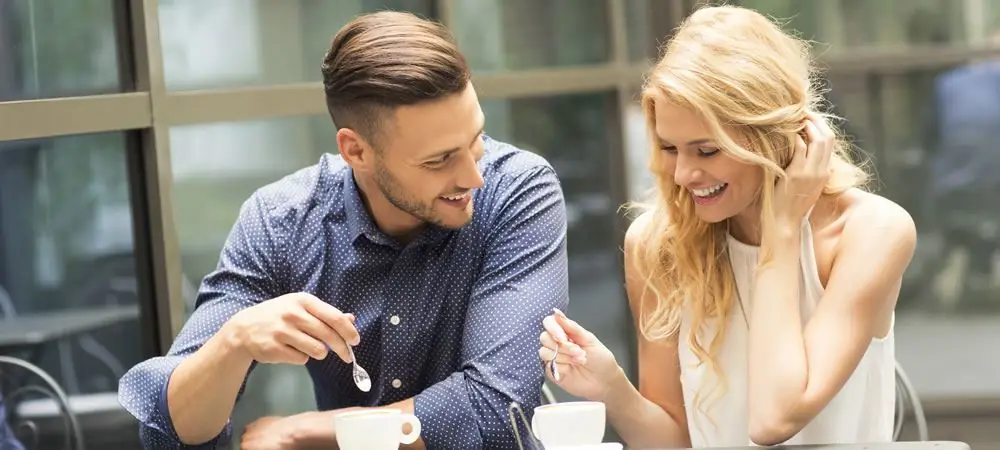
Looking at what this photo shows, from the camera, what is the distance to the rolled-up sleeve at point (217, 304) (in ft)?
7.14

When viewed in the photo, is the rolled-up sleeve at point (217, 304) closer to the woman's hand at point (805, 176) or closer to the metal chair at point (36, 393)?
the metal chair at point (36, 393)

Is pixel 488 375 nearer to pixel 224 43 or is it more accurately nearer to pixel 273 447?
pixel 273 447

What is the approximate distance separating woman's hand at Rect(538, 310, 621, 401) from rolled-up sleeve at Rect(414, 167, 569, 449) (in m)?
0.06

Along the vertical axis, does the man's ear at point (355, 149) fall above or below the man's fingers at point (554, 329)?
above

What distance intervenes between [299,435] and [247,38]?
1341 mm

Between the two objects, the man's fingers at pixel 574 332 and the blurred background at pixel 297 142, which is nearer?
the man's fingers at pixel 574 332

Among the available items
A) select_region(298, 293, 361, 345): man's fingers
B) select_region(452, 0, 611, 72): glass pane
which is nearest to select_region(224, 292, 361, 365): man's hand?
select_region(298, 293, 361, 345): man's fingers

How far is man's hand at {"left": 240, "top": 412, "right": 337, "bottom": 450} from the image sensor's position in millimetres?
2096

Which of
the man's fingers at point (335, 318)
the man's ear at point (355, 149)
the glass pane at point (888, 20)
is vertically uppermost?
the glass pane at point (888, 20)

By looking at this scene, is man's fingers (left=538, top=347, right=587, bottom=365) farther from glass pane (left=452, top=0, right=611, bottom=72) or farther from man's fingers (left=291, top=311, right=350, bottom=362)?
glass pane (left=452, top=0, right=611, bottom=72)

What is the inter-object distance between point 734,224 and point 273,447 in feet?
2.67

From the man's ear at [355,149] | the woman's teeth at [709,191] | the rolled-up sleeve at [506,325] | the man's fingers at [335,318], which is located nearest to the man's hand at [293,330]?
the man's fingers at [335,318]

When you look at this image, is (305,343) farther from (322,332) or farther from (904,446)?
(904,446)

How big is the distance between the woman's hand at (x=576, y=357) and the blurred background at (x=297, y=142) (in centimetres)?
104
